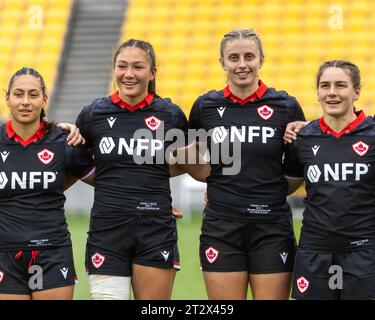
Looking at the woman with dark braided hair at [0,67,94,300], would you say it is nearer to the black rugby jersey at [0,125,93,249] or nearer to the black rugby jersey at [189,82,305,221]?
the black rugby jersey at [0,125,93,249]

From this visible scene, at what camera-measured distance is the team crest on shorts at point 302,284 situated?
13.1ft

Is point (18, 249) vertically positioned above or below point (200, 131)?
below

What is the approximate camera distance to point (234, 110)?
170 inches

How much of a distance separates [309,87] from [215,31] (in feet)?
6.36

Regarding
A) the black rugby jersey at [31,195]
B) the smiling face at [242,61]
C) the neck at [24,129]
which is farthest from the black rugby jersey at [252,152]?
the neck at [24,129]

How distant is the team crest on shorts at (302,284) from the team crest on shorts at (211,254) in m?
0.45

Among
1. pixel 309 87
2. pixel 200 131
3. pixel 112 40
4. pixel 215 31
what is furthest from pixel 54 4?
pixel 200 131

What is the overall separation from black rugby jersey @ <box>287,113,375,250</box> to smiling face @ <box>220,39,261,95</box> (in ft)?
1.62

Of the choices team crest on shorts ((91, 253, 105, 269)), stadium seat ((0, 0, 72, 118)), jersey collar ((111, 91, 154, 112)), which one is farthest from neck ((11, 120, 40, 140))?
stadium seat ((0, 0, 72, 118))

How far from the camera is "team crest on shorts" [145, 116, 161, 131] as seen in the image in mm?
4270

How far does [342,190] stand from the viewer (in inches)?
157
